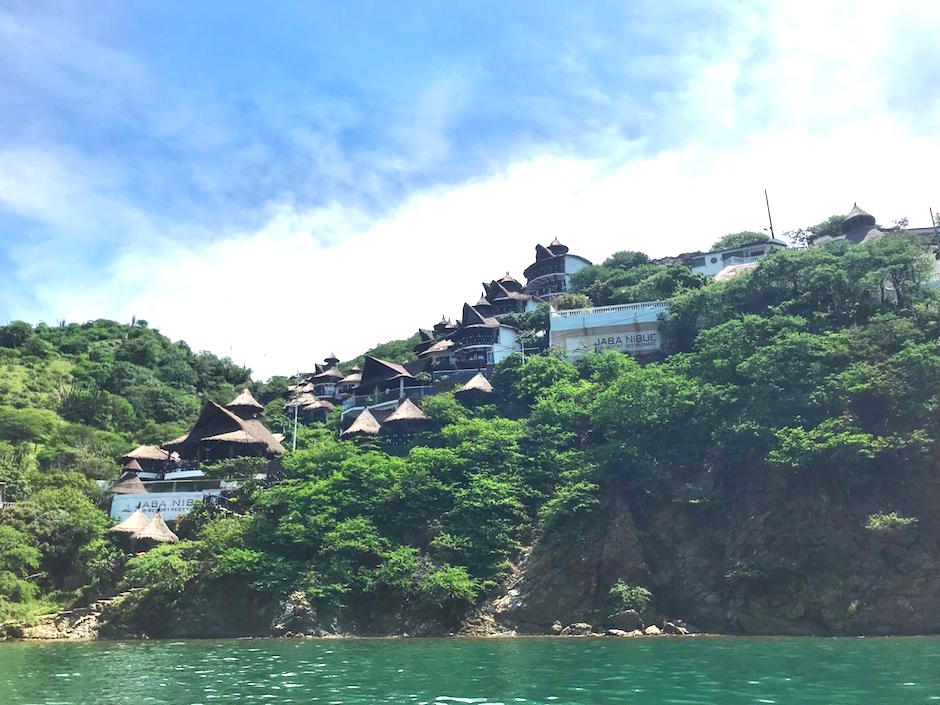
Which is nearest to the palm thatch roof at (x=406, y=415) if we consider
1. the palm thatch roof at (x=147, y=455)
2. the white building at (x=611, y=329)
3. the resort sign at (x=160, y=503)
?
the resort sign at (x=160, y=503)

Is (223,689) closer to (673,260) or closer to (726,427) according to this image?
(726,427)

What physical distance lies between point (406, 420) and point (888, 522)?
82.4 ft

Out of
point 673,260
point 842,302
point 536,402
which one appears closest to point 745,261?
point 673,260

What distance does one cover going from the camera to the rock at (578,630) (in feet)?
98.9

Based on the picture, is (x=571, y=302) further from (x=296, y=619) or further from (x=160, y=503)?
(x=296, y=619)

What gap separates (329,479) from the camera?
37.3 m

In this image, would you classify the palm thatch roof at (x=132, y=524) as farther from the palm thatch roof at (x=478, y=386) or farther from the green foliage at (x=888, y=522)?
the green foliage at (x=888, y=522)

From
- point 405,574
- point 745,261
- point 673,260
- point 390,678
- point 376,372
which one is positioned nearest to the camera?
point 390,678

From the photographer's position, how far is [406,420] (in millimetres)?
44125

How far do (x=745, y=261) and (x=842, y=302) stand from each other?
2481cm

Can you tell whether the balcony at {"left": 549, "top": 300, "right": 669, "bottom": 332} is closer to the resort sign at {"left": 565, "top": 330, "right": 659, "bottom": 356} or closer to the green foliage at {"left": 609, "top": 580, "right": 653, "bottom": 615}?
the resort sign at {"left": 565, "top": 330, "right": 659, "bottom": 356}

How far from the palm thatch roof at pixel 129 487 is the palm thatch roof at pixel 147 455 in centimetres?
251

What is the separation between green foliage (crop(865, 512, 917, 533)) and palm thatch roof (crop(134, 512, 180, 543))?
104 feet

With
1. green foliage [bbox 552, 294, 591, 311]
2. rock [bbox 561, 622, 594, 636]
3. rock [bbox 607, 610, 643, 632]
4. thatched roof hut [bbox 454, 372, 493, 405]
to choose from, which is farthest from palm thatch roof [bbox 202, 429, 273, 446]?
green foliage [bbox 552, 294, 591, 311]
